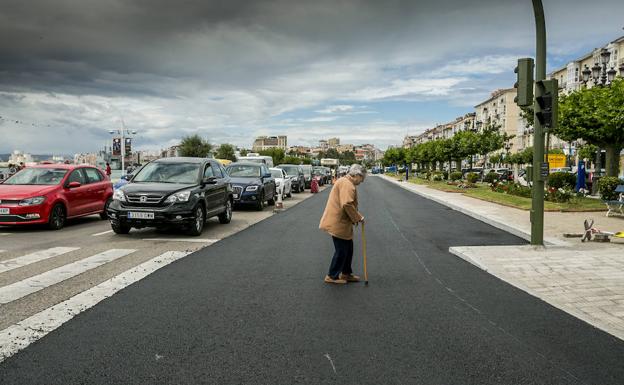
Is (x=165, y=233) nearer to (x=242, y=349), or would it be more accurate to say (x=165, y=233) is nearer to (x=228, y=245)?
(x=228, y=245)

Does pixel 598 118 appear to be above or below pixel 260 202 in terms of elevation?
above

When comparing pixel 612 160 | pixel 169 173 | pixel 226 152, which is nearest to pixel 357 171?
pixel 169 173

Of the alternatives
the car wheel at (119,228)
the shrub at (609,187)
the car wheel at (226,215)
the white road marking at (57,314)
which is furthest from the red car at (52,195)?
the shrub at (609,187)

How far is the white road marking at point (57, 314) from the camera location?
4266mm

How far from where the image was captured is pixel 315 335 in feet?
14.9

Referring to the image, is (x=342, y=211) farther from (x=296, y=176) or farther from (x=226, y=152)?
(x=226, y=152)

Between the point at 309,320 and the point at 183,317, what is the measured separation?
1.24m

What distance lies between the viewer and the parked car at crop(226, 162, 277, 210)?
1806 cm

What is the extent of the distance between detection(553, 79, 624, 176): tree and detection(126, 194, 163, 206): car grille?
1601cm

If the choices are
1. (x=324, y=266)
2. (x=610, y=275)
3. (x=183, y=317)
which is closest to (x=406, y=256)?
(x=324, y=266)

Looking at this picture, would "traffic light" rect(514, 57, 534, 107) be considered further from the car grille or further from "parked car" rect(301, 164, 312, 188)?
"parked car" rect(301, 164, 312, 188)

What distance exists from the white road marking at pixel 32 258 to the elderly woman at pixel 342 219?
467 centimetres

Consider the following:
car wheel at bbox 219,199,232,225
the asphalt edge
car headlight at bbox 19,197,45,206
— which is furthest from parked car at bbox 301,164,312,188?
the asphalt edge

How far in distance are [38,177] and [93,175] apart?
1578 mm
